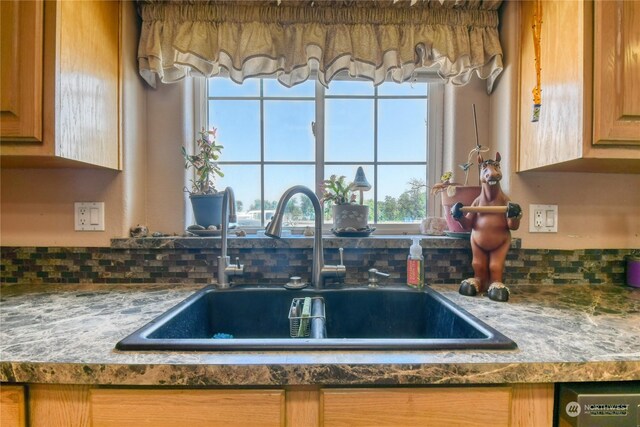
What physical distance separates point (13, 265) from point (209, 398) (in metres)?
1.16

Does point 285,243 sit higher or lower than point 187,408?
higher

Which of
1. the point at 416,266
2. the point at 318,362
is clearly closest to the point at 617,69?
the point at 416,266

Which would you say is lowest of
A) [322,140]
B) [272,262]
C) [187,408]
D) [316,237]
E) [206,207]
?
[187,408]

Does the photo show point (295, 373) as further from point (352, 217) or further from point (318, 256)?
point (352, 217)

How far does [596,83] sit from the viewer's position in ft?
2.94

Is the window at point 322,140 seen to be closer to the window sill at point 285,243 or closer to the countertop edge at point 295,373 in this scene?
the window sill at point 285,243

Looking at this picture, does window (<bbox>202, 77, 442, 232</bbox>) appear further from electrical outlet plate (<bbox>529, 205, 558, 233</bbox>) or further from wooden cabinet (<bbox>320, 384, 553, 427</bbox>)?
wooden cabinet (<bbox>320, 384, 553, 427</bbox>)

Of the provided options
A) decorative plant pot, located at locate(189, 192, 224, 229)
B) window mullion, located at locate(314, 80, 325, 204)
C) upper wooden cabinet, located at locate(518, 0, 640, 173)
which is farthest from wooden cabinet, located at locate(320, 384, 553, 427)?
window mullion, located at locate(314, 80, 325, 204)

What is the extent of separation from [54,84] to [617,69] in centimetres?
161

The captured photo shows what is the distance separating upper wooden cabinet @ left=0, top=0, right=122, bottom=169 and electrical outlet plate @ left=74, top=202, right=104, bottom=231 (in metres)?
0.19

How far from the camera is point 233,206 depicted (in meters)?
1.17

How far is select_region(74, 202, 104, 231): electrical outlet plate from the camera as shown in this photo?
124 cm

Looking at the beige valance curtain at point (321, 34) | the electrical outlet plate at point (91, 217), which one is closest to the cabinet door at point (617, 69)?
the beige valance curtain at point (321, 34)

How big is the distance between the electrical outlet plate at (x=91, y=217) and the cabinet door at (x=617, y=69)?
1.70 meters
